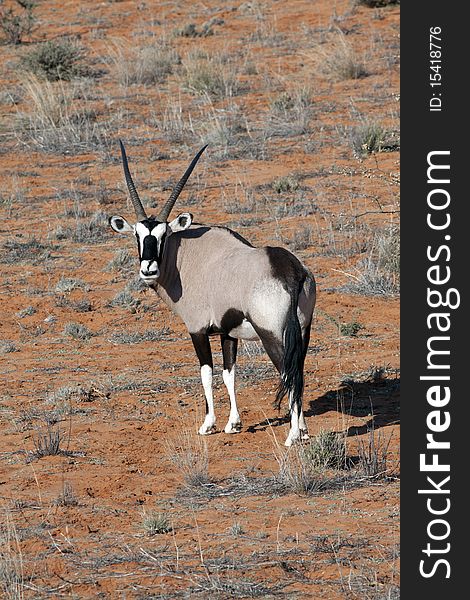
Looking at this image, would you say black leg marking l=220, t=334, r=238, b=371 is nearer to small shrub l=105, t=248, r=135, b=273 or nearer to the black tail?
the black tail

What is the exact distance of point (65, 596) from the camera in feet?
19.4

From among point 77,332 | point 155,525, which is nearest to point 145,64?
point 77,332

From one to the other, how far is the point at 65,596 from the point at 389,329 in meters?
6.40

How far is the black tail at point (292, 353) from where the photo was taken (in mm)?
8016

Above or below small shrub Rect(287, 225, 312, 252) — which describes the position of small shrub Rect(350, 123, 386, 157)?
above

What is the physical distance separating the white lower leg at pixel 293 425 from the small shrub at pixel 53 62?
46.9 feet

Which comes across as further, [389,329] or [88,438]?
[389,329]

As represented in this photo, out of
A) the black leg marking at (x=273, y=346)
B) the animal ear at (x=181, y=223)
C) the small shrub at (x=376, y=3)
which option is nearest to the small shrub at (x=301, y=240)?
the animal ear at (x=181, y=223)

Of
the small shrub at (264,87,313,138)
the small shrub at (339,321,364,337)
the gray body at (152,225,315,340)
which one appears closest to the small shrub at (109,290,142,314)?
the small shrub at (339,321,364,337)

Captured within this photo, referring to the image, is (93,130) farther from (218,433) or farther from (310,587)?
(310,587)

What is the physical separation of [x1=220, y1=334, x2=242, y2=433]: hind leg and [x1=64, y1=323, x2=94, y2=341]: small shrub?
10.8 ft

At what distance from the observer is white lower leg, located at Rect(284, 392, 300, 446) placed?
27.2 feet

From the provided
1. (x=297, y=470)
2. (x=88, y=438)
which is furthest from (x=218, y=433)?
(x=297, y=470)

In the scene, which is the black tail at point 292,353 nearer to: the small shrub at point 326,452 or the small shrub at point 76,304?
the small shrub at point 326,452
